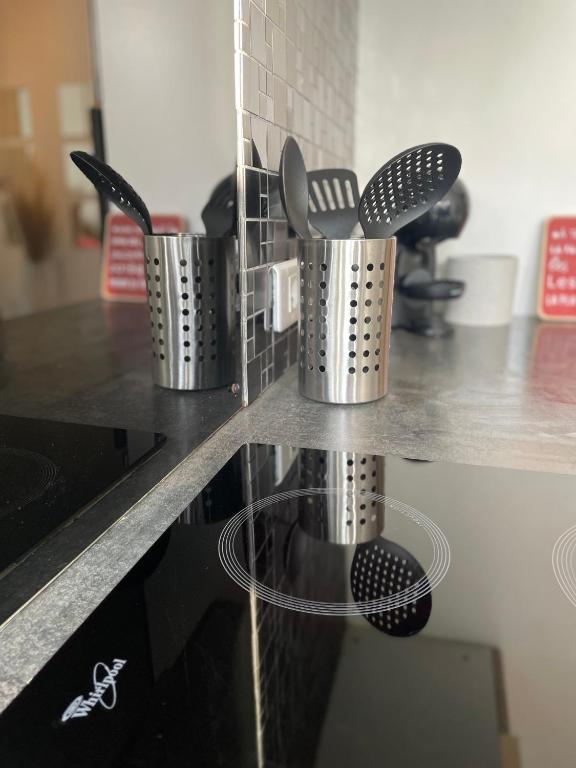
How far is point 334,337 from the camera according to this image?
0.69 meters

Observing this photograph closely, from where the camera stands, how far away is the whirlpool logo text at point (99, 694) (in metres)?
0.28

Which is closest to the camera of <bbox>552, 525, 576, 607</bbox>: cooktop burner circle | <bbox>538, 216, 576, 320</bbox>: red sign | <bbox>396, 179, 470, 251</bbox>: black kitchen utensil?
<bbox>552, 525, 576, 607</bbox>: cooktop burner circle

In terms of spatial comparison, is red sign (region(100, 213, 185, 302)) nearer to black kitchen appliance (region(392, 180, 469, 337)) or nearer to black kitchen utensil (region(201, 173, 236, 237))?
black kitchen utensil (region(201, 173, 236, 237))

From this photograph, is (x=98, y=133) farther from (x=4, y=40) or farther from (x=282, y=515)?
(x=282, y=515)

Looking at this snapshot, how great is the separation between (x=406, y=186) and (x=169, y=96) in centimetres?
37

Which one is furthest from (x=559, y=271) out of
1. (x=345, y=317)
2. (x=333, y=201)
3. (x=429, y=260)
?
(x=345, y=317)

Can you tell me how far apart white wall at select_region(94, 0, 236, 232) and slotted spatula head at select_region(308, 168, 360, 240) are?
0.19 meters

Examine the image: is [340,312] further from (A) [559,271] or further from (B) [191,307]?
(A) [559,271]

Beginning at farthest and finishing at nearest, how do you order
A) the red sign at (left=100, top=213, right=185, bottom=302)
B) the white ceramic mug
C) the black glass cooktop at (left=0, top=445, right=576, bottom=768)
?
1. the white ceramic mug
2. the red sign at (left=100, top=213, right=185, bottom=302)
3. the black glass cooktop at (left=0, top=445, right=576, bottom=768)

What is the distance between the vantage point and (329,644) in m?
0.33

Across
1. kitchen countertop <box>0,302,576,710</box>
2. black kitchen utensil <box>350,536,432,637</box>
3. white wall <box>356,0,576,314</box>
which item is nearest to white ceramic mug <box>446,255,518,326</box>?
white wall <box>356,0,576,314</box>

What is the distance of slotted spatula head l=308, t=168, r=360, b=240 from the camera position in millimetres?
A: 820

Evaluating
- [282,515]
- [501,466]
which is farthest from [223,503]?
[501,466]

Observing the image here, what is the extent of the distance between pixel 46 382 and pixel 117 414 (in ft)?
0.39
